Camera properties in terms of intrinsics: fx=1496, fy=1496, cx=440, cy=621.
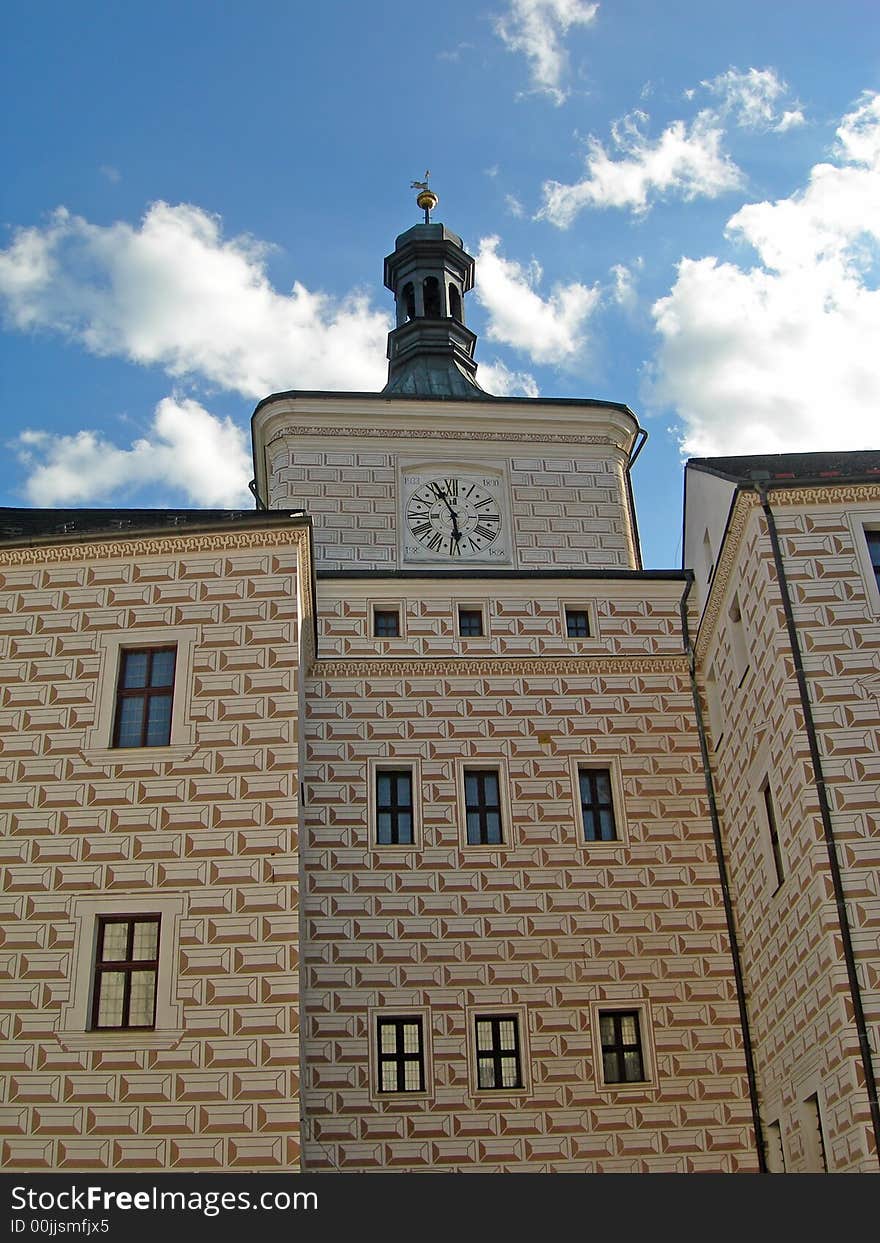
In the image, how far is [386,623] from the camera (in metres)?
20.8

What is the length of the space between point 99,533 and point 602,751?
7.21 meters

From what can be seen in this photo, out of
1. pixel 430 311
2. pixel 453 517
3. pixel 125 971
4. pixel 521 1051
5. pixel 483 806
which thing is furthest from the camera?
pixel 430 311

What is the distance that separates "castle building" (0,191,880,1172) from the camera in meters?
14.6

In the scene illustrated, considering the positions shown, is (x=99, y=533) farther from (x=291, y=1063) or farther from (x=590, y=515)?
(x=590, y=515)

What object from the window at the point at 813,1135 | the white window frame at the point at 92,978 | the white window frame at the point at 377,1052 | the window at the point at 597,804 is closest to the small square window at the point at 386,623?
the window at the point at 597,804

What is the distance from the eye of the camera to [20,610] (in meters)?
17.0

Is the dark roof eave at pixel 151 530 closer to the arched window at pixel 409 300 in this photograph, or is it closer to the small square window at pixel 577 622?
the small square window at pixel 577 622

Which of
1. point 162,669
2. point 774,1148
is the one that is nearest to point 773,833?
point 774,1148

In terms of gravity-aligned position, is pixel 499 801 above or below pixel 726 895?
above

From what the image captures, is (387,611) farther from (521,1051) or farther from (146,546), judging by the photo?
(521,1051)

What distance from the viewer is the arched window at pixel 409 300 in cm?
2911

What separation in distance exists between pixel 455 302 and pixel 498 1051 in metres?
16.1

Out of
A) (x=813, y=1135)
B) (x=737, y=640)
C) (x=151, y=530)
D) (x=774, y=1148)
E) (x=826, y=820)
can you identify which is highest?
(x=151, y=530)

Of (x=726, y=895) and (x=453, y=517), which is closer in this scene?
(x=726, y=895)
